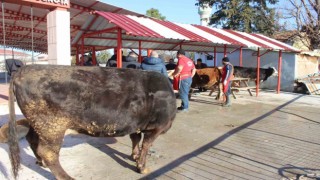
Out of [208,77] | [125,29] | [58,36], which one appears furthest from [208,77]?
[58,36]

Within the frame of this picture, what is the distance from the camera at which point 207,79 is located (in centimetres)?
1141

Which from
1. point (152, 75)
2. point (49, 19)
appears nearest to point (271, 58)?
point (49, 19)

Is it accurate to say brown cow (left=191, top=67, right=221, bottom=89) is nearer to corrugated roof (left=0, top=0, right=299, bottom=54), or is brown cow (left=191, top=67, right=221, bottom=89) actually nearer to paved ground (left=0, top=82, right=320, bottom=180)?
corrugated roof (left=0, top=0, right=299, bottom=54)

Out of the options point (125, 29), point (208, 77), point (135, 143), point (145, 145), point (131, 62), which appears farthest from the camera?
point (208, 77)

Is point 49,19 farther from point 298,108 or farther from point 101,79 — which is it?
point 298,108

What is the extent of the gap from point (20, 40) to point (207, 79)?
15438 mm

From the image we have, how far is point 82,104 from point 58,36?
4783 millimetres

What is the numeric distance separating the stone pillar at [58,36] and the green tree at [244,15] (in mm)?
15856

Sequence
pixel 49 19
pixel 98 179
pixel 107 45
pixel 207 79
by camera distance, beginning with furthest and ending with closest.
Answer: pixel 107 45
pixel 207 79
pixel 49 19
pixel 98 179

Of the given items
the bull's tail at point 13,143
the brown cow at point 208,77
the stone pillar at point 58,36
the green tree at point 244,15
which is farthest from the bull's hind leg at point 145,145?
the green tree at point 244,15

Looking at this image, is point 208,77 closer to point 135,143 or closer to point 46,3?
point 46,3

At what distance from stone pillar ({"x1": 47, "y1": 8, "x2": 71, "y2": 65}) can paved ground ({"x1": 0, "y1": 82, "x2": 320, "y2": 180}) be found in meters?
1.77

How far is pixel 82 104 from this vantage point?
3748 millimetres

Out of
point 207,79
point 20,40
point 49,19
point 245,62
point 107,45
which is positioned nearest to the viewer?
point 49,19
